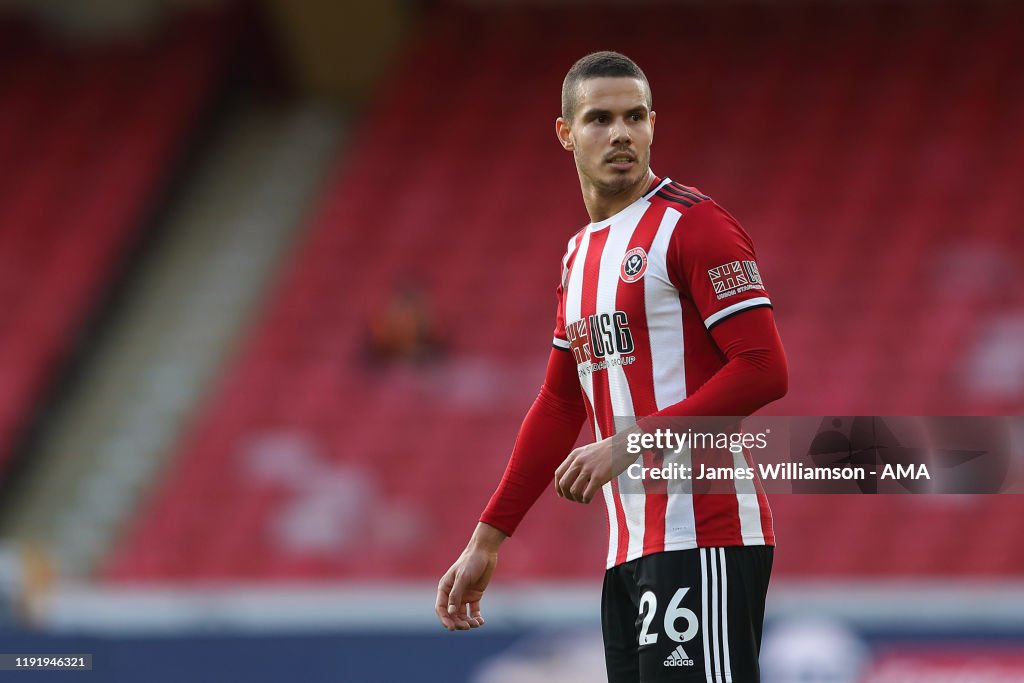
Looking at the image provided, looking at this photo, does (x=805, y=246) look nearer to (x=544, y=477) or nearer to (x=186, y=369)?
(x=186, y=369)

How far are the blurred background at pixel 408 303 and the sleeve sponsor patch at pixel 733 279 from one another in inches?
134

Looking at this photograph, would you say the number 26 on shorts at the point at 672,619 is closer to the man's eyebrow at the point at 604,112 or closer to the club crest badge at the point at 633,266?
the club crest badge at the point at 633,266

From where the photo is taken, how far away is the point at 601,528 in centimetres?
851

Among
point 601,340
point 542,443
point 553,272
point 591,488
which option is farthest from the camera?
point 553,272

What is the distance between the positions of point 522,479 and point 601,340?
464mm

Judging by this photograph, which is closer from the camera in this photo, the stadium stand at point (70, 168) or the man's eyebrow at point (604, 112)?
the man's eyebrow at point (604, 112)

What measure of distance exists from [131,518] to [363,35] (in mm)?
5413

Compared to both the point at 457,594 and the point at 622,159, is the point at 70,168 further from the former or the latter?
the point at 622,159

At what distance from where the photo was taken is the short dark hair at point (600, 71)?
10.1 ft

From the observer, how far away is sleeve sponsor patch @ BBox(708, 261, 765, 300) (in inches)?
110

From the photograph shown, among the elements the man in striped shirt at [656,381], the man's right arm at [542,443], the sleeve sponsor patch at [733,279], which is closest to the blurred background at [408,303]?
the man's right arm at [542,443]

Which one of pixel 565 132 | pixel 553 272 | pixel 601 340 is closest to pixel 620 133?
pixel 565 132

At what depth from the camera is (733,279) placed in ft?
9.21

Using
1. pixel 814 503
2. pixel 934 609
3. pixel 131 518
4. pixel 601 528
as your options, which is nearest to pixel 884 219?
pixel 814 503
